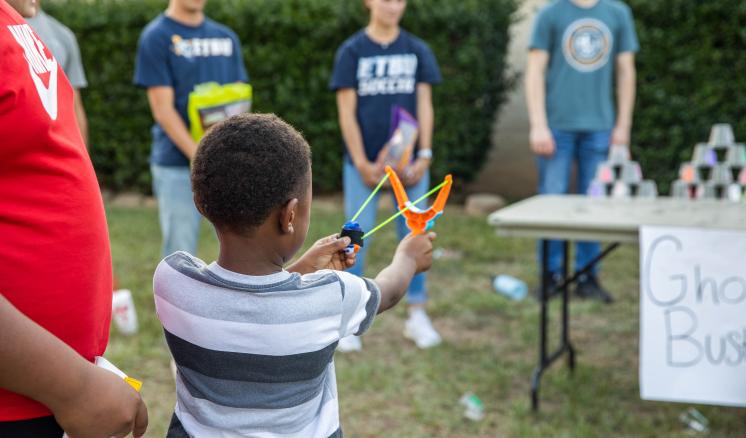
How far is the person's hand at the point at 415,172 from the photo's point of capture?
4.06 m

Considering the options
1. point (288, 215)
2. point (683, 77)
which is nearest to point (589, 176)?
point (683, 77)

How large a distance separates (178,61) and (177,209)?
26.5 inches

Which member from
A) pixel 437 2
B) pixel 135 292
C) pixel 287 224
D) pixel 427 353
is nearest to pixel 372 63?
pixel 427 353

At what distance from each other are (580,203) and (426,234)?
2.01 metres

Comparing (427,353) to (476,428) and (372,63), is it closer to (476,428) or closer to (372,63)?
(476,428)

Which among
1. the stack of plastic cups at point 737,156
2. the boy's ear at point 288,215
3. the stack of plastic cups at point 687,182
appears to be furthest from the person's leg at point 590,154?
the boy's ear at point 288,215

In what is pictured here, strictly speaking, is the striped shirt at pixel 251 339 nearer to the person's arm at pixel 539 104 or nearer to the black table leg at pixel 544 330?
the black table leg at pixel 544 330

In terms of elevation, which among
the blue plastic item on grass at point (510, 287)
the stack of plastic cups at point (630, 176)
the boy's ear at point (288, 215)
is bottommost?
the blue plastic item on grass at point (510, 287)

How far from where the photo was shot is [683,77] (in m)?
6.86

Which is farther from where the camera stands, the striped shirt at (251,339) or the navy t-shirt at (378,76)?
the navy t-shirt at (378,76)

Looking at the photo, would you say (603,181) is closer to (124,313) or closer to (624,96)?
(624,96)

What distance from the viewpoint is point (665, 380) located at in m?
3.05

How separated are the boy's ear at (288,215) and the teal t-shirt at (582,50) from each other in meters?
3.65

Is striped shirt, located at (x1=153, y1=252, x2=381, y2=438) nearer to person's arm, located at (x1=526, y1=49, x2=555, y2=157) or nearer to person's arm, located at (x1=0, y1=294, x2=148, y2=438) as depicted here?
person's arm, located at (x1=0, y1=294, x2=148, y2=438)
